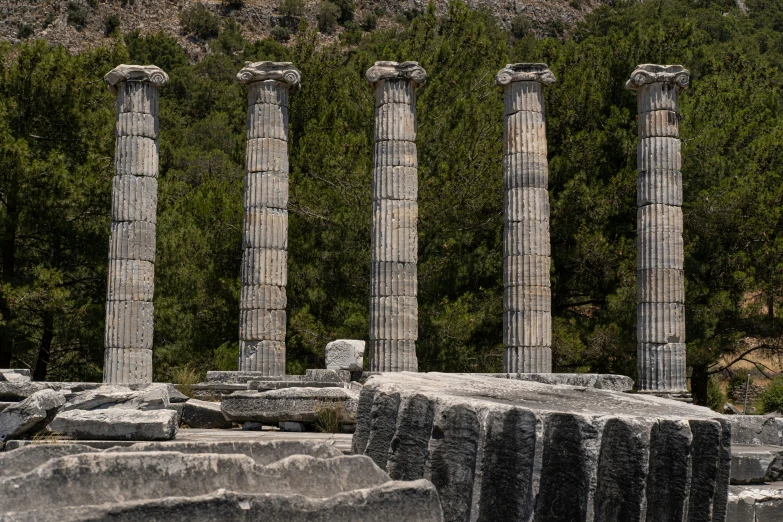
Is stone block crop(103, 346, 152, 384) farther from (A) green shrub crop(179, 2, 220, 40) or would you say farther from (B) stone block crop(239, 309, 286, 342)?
(A) green shrub crop(179, 2, 220, 40)

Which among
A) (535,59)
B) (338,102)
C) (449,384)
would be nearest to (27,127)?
(338,102)

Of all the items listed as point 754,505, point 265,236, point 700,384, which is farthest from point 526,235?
point 754,505

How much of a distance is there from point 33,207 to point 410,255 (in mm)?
8516

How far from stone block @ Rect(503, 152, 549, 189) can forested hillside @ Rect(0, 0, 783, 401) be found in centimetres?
381

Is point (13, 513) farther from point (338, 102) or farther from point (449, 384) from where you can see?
point (338, 102)

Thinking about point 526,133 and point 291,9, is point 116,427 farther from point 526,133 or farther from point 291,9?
point 291,9

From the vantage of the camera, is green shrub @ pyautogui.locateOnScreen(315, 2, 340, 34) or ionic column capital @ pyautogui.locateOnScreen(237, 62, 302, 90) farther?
green shrub @ pyautogui.locateOnScreen(315, 2, 340, 34)

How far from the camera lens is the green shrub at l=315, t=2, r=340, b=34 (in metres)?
77.3

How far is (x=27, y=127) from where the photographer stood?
23766 millimetres

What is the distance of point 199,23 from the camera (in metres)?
74.2

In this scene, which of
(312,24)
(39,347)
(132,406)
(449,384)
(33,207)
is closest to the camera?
(449,384)

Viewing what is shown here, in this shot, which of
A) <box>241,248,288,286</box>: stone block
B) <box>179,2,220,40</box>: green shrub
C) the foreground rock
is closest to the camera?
the foreground rock

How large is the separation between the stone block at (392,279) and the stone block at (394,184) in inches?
50.6

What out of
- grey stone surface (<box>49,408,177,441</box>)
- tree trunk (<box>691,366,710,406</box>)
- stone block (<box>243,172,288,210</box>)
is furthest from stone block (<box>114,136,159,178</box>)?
tree trunk (<box>691,366,710,406</box>)
